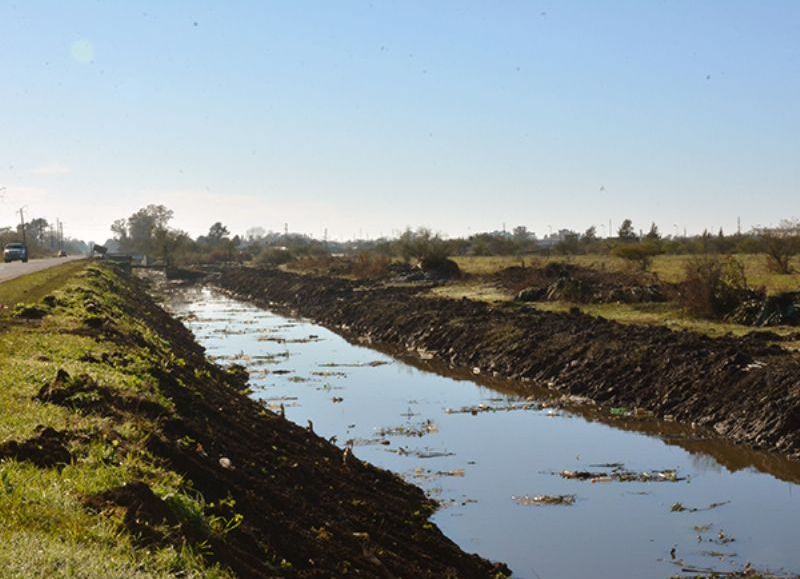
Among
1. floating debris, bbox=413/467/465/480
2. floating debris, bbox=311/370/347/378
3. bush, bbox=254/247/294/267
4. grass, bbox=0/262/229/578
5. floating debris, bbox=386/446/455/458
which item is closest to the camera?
grass, bbox=0/262/229/578

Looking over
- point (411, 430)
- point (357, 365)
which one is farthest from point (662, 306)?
point (411, 430)

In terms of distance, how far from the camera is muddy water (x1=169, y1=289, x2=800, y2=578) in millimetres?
13062

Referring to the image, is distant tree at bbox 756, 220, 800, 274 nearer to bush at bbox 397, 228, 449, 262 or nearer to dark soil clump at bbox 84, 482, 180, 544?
bush at bbox 397, 228, 449, 262

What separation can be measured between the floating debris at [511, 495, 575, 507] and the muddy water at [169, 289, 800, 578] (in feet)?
0.21

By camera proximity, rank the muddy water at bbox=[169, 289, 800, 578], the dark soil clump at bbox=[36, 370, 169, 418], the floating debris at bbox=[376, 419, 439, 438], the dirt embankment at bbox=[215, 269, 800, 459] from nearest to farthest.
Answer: the dark soil clump at bbox=[36, 370, 169, 418]
the muddy water at bbox=[169, 289, 800, 578]
the dirt embankment at bbox=[215, 269, 800, 459]
the floating debris at bbox=[376, 419, 439, 438]

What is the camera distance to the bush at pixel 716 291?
3341 cm

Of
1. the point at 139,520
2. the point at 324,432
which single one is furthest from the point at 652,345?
the point at 139,520

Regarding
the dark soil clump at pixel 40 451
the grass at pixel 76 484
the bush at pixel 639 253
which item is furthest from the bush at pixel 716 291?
the dark soil clump at pixel 40 451

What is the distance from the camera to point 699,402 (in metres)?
22.6

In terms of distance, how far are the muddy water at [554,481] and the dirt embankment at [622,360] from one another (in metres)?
1.73

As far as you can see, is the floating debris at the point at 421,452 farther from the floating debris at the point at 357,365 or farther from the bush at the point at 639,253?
the bush at the point at 639,253

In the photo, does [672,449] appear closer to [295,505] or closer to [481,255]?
[295,505]

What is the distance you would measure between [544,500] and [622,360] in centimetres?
1178

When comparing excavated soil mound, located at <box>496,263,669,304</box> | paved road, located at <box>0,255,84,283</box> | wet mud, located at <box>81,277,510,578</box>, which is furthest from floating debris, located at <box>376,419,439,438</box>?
paved road, located at <box>0,255,84,283</box>
